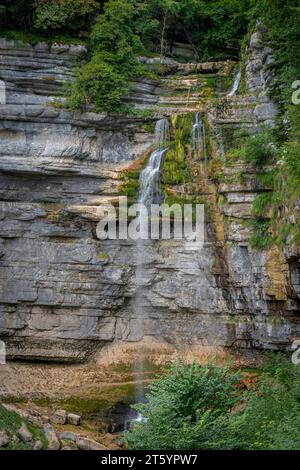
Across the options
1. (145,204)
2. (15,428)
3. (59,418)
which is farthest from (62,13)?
(15,428)

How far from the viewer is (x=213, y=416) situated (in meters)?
12.9

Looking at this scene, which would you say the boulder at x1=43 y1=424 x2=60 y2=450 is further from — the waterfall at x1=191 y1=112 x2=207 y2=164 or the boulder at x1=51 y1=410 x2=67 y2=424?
the waterfall at x1=191 y1=112 x2=207 y2=164

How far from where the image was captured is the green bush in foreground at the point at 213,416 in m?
11.9

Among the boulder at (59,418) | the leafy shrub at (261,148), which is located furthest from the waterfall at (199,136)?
the boulder at (59,418)

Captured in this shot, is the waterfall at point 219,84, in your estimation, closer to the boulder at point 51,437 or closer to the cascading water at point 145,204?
the cascading water at point 145,204

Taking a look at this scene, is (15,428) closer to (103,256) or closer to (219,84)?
(103,256)

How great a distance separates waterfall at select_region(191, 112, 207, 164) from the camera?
20.5 meters

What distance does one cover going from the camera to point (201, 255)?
20188 millimetres

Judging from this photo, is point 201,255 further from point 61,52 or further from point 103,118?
point 61,52

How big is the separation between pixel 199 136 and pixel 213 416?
10.6 metres

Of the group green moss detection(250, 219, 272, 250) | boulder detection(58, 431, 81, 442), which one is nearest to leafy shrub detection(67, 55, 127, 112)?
green moss detection(250, 219, 272, 250)

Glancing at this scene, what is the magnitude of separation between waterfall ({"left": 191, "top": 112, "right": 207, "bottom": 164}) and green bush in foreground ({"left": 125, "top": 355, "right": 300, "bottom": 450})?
27.8 ft
